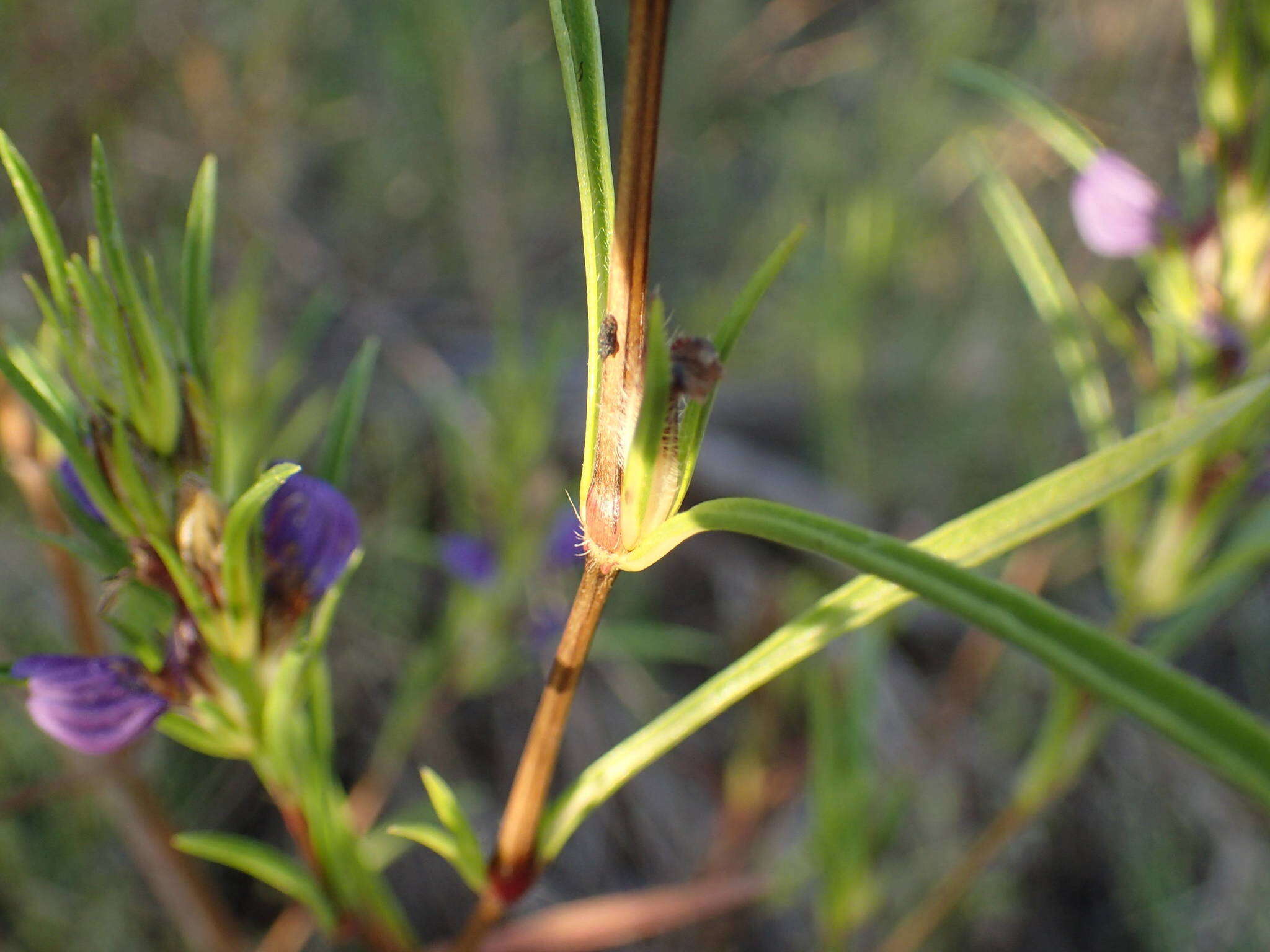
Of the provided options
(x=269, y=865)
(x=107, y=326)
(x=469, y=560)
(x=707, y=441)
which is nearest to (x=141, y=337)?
(x=107, y=326)

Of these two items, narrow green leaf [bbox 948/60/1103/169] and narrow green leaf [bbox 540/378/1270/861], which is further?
narrow green leaf [bbox 948/60/1103/169]

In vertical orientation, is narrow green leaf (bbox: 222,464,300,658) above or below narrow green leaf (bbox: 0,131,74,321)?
below

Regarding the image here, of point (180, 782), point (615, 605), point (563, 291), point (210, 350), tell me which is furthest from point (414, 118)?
point (210, 350)

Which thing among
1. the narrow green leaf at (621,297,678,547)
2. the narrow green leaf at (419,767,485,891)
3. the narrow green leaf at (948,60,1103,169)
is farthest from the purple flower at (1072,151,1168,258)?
the narrow green leaf at (419,767,485,891)

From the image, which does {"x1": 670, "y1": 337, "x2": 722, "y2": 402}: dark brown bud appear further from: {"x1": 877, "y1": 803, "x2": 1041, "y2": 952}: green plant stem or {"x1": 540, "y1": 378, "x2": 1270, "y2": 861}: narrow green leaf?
{"x1": 877, "y1": 803, "x2": 1041, "y2": 952}: green plant stem

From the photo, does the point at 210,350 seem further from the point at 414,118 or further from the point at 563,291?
the point at 563,291

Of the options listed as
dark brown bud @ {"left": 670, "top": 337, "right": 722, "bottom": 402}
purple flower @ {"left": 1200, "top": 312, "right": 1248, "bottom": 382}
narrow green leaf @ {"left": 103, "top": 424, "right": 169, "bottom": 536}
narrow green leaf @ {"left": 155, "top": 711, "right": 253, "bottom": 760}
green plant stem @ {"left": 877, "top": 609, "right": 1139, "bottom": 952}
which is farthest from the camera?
green plant stem @ {"left": 877, "top": 609, "right": 1139, "bottom": 952}

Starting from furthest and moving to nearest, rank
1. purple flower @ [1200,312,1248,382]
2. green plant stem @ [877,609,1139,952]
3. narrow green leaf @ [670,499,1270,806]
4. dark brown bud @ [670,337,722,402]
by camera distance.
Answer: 1. green plant stem @ [877,609,1139,952]
2. purple flower @ [1200,312,1248,382]
3. dark brown bud @ [670,337,722,402]
4. narrow green leaf @ [670,499,1270,806]
